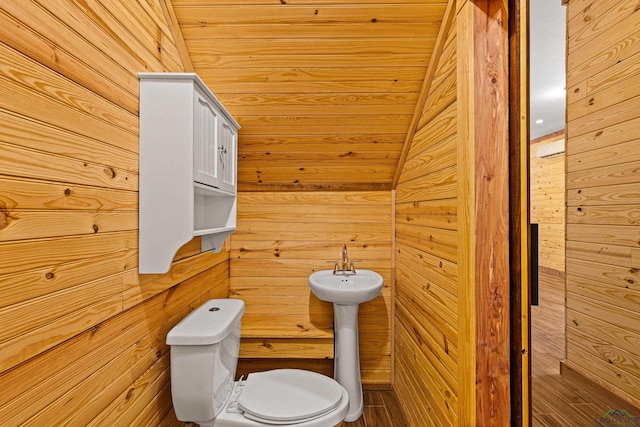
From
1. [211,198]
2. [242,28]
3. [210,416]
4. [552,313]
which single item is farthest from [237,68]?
[552,313]

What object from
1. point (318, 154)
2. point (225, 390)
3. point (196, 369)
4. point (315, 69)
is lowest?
point (225, 390)

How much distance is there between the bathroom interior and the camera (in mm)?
783

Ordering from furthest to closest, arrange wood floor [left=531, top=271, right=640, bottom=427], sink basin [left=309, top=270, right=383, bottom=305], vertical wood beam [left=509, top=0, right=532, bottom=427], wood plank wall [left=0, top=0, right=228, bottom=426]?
sink basin [left=309, top=270, right=383, bottom=305], vertical wood beam [left=509, top=0, right=532, bottom=427], wood floor [left=531, top=271, right=640, bottom=427], wood plank wall [left=0, top=0, right=228, bottom=426]

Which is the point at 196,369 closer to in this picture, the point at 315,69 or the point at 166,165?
the point at 166,165

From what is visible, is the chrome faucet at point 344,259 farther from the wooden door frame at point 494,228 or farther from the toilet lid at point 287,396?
the wooden door frame at point 494,228

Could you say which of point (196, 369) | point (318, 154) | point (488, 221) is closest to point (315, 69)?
point (318, 154)

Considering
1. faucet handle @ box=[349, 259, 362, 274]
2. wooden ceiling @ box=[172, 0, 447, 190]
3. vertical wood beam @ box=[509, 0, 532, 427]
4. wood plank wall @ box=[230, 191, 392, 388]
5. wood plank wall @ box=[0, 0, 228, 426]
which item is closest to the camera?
wood plank wall @ box=[0, 0, 228, 426]

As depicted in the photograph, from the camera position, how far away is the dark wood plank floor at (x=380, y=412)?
2.02 meters

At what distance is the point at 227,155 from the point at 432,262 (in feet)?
3.82

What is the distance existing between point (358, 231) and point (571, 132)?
156 cm

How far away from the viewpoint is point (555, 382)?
46.8 inches

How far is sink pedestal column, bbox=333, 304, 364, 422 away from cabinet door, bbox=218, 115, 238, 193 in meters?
1.01

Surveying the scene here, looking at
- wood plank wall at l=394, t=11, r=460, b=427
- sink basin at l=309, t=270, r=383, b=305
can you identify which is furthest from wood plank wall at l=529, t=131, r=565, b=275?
sink basin at l=309, t=270, r=383, b=305

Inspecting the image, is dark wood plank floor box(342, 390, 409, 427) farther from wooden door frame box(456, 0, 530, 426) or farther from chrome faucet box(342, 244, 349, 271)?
wooden door frame box(456, 0, 530, 426)
